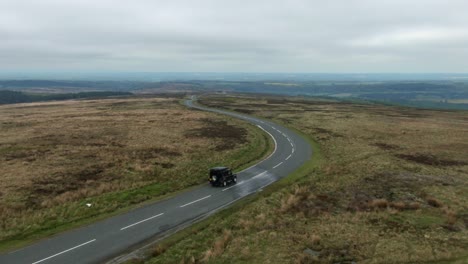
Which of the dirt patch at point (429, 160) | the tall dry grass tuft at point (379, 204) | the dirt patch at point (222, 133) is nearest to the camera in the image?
the tall dry grass tuft at point (379, 204)

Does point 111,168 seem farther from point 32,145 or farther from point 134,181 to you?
point 32,145

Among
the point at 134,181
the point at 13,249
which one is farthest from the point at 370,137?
the point at 13,249

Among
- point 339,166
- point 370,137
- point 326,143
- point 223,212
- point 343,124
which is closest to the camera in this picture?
point 223,212

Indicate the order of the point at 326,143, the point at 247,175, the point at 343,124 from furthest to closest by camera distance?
the point at 343,124, the point at 326,143, the point at 247,175

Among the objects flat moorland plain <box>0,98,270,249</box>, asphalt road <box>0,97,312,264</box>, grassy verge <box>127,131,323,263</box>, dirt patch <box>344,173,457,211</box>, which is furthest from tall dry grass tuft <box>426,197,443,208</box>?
flat moorland plain <box>0,98,270,249</box>

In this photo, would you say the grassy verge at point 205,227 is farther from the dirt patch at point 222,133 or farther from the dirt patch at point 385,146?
the dirt patch at point 385,146

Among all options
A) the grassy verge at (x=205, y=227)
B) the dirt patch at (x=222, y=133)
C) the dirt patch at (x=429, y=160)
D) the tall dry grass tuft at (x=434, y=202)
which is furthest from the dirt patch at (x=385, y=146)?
the tall dry grass tuft at (x=434, y=202)
